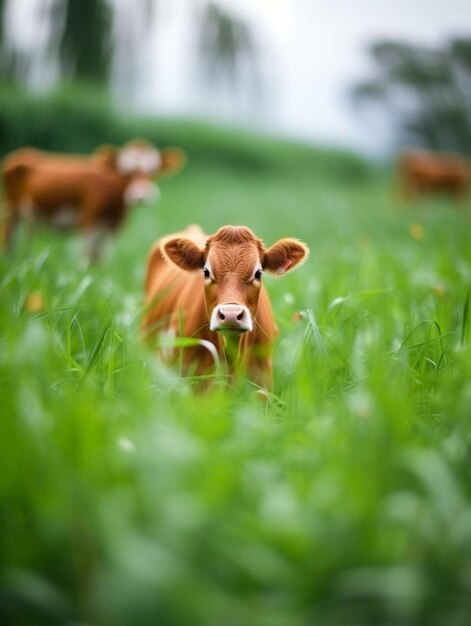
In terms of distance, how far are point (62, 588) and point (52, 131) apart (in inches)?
506

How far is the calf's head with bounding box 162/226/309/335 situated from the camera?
7.13 feet

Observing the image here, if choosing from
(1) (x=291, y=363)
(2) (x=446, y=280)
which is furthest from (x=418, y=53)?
(1) (x=291, y=363)

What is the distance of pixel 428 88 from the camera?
1091 cm

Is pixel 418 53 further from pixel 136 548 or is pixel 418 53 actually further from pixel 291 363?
pixel 136 548

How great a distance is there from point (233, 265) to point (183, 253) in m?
0.28

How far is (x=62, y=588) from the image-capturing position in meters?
1.34

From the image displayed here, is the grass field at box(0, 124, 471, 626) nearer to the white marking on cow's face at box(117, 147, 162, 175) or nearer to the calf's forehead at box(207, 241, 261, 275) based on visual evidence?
the calf's forehead at box(207, 241, 261, 275)

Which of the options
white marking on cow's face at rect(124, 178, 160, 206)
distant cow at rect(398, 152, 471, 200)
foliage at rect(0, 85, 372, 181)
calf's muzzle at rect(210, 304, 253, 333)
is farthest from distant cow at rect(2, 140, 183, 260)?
distant cow at rect(398, 152, 471, 200)

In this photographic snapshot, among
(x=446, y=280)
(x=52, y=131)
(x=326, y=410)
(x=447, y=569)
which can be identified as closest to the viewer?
(x=447, y=569)

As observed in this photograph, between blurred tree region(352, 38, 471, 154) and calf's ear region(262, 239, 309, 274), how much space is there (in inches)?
326

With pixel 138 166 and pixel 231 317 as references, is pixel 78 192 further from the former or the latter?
pixel 231 317

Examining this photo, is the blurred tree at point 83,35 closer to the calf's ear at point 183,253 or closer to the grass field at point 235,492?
the calf's ear at point 183,253

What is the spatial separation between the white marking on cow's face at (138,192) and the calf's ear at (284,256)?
367 centimetres

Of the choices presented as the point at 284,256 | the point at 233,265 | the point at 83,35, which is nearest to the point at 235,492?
the point at 233,265
